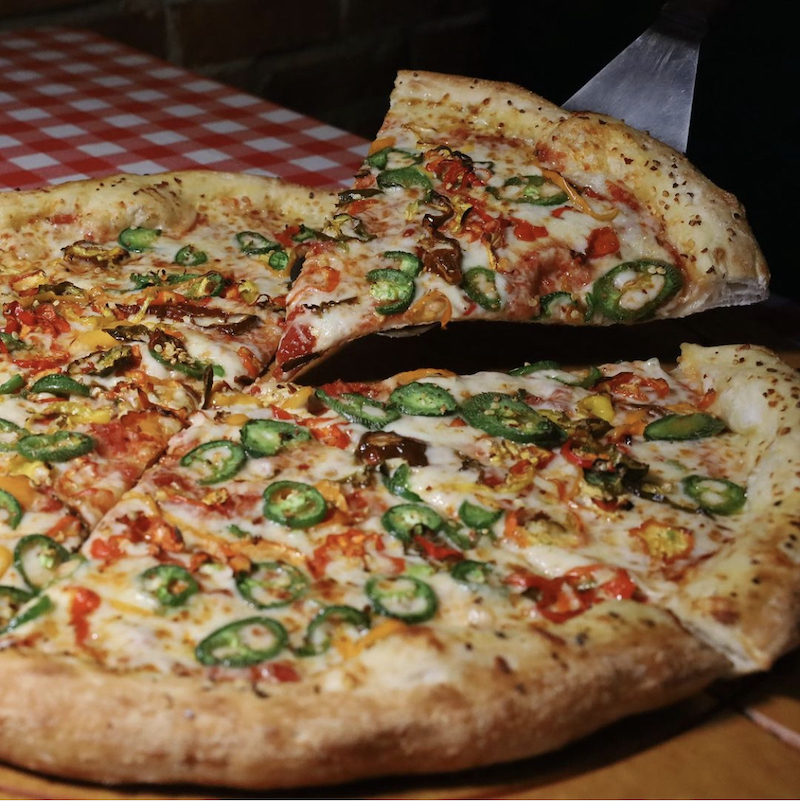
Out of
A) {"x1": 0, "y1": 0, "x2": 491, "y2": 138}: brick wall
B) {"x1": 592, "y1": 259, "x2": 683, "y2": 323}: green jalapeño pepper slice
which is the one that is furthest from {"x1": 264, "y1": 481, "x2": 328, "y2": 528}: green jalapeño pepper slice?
{"x1": 0, "y1": 0, "x2": 491, "y2": 138}: brick wall

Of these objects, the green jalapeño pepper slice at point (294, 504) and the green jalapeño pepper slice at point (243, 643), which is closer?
the green jalapeño pepper slice at point (243, 643)

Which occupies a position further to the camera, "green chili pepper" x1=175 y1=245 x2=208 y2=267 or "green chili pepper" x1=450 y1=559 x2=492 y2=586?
"green chili pepper" x1=175 y1=245 x2=208 y2=267

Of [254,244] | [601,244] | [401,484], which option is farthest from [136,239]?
[401,484]

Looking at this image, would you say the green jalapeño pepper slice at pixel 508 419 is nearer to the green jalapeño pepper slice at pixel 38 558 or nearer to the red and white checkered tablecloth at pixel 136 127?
the green jalapeño pepper slice at pixel 38 558

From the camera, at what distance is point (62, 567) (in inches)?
126

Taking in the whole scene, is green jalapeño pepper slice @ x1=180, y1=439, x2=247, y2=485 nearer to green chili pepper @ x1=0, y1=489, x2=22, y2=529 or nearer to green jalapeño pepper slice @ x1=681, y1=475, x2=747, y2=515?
green chili pepper @ x1=0, y1=489, x2=22, y2=529

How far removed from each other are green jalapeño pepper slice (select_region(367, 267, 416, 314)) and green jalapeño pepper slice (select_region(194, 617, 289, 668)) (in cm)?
180

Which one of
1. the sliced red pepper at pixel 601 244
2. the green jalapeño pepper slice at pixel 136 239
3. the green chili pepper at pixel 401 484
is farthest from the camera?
the green jalapeño pepper slice at pixel 136 239

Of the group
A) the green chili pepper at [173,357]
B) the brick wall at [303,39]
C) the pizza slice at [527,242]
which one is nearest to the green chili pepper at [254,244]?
the pizza slice at [527,242]

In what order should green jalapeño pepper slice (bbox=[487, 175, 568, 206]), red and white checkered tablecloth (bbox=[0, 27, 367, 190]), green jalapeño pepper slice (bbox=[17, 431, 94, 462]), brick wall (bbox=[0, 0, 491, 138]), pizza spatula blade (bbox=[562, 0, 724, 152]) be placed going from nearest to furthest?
green jalapeño pepper slice (bbox=[17, 431, 94, 462]) < green jalapeño pepper slice (bbox=[487, 175, 568, 206]) < pizza spatula blade (bbox=[562, 0, 724, 152]) < red and white checkered tablecloth (bbox=[0, 27, 367, 190]) < brick wall (bbox=[0, 0, 491, 138])

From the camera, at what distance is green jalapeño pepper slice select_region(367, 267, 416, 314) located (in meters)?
4.45

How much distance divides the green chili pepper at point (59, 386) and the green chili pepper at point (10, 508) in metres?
0.71

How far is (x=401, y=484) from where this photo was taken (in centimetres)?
354

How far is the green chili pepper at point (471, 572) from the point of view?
315 cm
